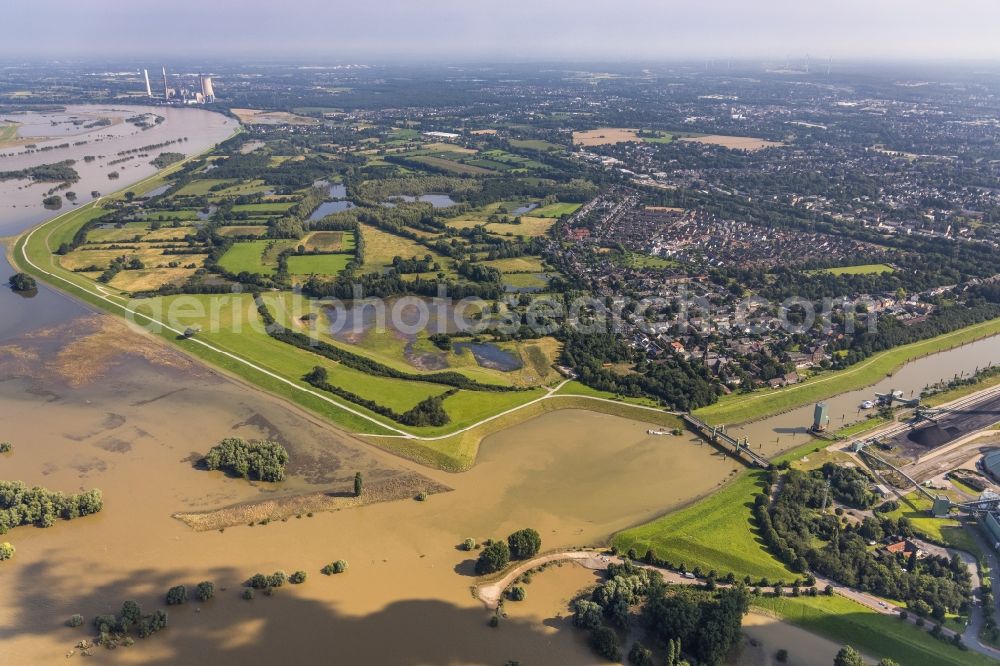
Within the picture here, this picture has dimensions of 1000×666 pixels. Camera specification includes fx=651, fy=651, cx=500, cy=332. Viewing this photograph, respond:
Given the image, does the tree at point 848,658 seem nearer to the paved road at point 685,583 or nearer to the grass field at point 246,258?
the paved road at point 685,583

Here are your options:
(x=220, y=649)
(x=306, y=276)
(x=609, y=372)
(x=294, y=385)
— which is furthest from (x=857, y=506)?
(x=306, y=276)

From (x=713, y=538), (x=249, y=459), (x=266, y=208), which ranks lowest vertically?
(x=713, y=538)

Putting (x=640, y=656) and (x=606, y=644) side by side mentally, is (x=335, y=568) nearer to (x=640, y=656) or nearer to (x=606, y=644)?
(x=606, y=644)

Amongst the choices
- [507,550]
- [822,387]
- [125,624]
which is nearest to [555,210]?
[822,387]

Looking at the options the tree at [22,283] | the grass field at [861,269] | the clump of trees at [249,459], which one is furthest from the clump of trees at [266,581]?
the grass field at [861,269]

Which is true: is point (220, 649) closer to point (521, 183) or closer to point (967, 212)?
point (521, 183)

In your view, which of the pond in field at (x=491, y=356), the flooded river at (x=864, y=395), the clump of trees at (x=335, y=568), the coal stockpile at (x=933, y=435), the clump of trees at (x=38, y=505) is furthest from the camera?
the pond in field at (x=491, y=356)

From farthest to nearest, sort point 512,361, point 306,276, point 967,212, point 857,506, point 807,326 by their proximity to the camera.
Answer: point 967,212 → point 306,276 → point 807,326 → point 512,361 → point 857,506
